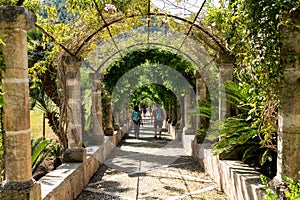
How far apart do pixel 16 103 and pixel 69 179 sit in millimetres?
1802

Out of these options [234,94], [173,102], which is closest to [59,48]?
[234,94]

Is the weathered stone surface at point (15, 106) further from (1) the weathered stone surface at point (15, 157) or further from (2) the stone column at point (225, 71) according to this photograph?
(2) the stone column at point (225, 71)

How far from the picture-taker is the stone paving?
4.77 meters

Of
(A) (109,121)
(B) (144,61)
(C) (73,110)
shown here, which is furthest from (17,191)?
(B) (144,61)

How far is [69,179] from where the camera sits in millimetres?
4266

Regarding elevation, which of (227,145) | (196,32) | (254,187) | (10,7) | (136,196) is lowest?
(136,196)

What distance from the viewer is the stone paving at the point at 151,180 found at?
4.77 meters

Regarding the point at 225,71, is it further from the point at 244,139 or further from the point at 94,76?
the point at 94,76

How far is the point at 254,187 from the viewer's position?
10.6 ft

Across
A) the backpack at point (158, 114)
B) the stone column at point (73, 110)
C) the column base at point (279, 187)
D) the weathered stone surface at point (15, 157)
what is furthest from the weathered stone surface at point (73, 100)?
the backpack at point (158, 114)

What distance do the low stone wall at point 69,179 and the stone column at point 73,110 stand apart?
0.20 metres

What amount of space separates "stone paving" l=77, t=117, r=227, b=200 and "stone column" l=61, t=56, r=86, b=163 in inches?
23.2

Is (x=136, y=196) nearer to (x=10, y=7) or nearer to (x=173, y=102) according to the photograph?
(x=10, y=7)

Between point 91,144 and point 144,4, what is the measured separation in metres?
3.91
